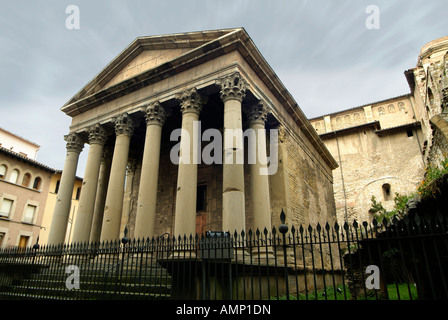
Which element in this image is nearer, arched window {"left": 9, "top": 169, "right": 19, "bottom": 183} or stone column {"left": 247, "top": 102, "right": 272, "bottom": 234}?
stone column {"left": 247, "top": 102, "right": 272, "bottom": 234}

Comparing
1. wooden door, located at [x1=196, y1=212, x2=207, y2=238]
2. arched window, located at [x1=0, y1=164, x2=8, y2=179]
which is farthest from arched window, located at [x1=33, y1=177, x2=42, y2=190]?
wooden door, located at [x1=196, y1=212, x2=207, y2=238]

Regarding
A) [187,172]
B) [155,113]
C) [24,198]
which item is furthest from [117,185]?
[24,198]

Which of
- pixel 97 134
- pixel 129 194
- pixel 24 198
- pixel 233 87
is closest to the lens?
pixel 233 87

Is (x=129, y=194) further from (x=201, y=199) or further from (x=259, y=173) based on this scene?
(x=259, y=173)

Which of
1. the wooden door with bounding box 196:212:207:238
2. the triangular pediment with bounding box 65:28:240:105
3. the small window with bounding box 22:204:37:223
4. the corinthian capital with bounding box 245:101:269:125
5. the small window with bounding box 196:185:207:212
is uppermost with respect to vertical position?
the triangular pediment with bounding box 65:28:240:105

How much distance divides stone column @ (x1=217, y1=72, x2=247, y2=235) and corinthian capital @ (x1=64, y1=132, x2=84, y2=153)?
784 centimetres

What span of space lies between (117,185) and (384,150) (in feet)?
80.2

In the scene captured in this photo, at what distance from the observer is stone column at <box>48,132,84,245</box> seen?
40.9 ft

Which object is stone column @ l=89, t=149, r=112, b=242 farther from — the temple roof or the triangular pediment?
the triangular pediment

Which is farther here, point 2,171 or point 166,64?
point 2,171

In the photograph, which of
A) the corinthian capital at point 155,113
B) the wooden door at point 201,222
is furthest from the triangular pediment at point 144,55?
the wooden door at point 201,222

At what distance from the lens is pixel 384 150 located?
27391 mm

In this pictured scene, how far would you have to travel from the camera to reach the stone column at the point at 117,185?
36.0 feet
